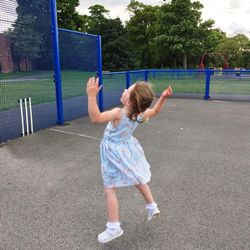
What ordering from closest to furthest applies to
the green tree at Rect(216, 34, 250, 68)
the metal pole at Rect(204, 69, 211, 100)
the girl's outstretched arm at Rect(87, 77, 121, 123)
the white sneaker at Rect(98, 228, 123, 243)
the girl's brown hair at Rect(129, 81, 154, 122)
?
1. the girl's outstretched arm at Rect(87, 77, 121, 123)
2. the girl's brown hair at Rect(129, 81, 154, 122)
3. the white sneaker at Rect(98, 228, 123, 243)
4. the metal pole at Rect(204, 69, 211, 100)
5. the green tree at Rect(216, 34, 250, 68)

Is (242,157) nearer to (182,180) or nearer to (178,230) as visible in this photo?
(182,180)

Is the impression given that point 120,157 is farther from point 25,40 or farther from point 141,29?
point 141,29

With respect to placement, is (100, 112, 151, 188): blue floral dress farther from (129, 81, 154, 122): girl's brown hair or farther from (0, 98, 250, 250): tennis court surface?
(0, 98, 250, 250): tennis court surface

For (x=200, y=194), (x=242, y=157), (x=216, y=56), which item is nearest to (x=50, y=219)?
(x=200, y=194)

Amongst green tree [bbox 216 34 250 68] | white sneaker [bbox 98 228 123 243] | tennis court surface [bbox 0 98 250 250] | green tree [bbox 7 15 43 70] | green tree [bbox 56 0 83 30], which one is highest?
green tree [bbox 56 0 83 30]

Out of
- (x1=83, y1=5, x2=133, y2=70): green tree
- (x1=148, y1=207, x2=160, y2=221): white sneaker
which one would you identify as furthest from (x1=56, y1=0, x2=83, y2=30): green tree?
(x1=148, y1=207, x2=160, y2=221): white sneaker

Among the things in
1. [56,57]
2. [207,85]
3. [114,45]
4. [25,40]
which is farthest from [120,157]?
[114,45]

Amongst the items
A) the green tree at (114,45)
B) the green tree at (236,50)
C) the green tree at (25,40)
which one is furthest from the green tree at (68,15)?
the green tree at (25,40)

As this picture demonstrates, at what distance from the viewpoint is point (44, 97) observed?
740 cm

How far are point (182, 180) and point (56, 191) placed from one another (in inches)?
61.1

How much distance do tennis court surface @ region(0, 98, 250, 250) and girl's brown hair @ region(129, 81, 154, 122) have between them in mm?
1098

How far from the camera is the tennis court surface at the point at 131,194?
2.46 metres

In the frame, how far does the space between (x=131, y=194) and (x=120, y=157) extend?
1038 millimetres

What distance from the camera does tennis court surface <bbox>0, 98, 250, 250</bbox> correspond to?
2465 mm
